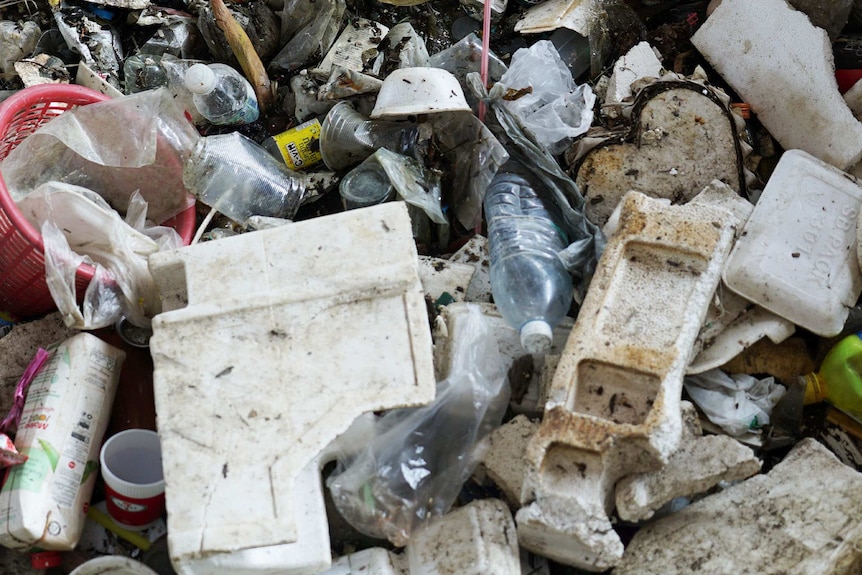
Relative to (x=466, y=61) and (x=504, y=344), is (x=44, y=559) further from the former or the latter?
(x=466, y=61)

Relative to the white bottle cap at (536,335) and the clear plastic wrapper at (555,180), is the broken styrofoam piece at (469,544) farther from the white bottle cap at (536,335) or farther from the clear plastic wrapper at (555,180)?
the clear plastic wrapper at (555,180)

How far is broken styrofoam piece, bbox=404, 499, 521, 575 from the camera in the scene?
1.73m

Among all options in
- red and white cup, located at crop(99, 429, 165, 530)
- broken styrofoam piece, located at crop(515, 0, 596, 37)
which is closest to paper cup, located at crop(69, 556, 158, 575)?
red and white cup, located at crop(99, 429, 165, 530)

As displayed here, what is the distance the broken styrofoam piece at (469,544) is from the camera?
1728 millimetres

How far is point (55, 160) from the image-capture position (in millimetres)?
2311

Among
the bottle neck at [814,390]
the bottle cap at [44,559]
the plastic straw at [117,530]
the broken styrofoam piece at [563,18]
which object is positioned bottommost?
the plastic straw at [117,530]

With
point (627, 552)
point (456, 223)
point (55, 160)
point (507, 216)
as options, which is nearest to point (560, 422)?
point (627, 552)

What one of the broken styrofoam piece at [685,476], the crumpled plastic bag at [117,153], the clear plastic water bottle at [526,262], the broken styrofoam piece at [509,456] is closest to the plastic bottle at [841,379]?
the broken styrofoam piece at [685,476]

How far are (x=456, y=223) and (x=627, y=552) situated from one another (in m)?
1.19

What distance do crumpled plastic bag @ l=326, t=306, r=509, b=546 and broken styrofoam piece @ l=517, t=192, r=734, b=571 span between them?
249 mm

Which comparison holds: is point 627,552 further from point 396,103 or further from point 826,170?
point 396,103

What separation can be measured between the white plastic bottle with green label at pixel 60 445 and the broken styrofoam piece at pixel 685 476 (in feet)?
4.16

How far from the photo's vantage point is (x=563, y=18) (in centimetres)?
273

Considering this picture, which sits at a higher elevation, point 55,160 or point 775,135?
point 775,135
